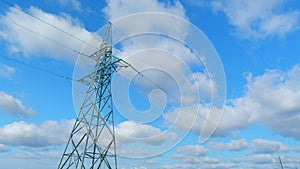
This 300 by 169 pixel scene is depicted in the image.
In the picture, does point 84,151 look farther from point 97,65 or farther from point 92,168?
point 97,65

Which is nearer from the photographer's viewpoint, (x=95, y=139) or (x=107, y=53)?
(x=95, y=139)

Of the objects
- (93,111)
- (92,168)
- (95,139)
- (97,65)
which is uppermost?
(97,65)

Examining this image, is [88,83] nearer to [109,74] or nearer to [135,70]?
[109,74]

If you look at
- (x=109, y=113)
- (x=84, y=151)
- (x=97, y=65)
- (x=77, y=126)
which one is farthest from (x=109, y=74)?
(x=84, y=151)

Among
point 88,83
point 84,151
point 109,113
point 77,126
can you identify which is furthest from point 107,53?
point 84,151

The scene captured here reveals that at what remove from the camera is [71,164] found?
2608cm

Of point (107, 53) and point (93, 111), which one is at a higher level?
point (107, 53)

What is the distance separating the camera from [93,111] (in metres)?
27.0

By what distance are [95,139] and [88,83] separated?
6.39 m

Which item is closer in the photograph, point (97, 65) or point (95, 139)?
point (95, 139)

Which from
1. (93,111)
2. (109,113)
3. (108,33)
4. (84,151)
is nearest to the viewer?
(84,151)

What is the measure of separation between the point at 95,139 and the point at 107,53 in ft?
32.0

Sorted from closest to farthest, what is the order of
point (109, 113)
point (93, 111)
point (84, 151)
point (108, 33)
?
point (84, 151), point (93, 111), point (109, 113), point (108, 33)

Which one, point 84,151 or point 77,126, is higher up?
point 77,126
